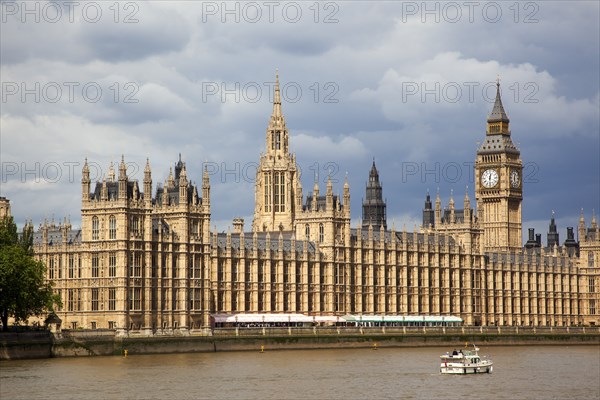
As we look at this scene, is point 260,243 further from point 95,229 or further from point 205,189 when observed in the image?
point 95,229

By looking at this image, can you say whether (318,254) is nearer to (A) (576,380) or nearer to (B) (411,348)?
(B) (411,348)

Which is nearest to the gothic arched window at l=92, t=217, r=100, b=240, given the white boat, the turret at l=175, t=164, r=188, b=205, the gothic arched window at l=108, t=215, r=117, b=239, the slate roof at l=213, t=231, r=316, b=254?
the gothic arched window at l=108, t=215, r=117, b=239

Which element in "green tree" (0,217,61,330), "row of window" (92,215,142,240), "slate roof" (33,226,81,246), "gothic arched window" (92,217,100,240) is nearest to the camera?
"green tree" (0,217,61,330)

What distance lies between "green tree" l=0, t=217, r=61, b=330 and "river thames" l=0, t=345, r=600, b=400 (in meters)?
5.88

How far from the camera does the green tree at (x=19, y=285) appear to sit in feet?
421

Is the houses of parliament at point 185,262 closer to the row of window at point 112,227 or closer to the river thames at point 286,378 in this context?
the row of window at point 112,227

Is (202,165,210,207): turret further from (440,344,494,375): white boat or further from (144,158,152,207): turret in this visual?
(440,344,494,375): white boat

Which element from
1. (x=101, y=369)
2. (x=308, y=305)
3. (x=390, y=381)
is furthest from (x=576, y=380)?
(x=308, y=305)

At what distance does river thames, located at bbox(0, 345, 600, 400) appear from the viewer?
334 feet

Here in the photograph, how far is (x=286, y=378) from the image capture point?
11356 cm

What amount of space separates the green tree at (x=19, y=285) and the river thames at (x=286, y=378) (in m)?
5.88

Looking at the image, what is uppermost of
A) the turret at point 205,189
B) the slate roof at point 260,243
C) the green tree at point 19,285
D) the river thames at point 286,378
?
the turret at point 205,189

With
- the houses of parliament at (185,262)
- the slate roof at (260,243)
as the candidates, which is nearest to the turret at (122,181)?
the houses of parliament at (185,262)

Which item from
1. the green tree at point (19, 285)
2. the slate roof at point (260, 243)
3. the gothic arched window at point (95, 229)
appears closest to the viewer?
the green tree at point (19, 285)
